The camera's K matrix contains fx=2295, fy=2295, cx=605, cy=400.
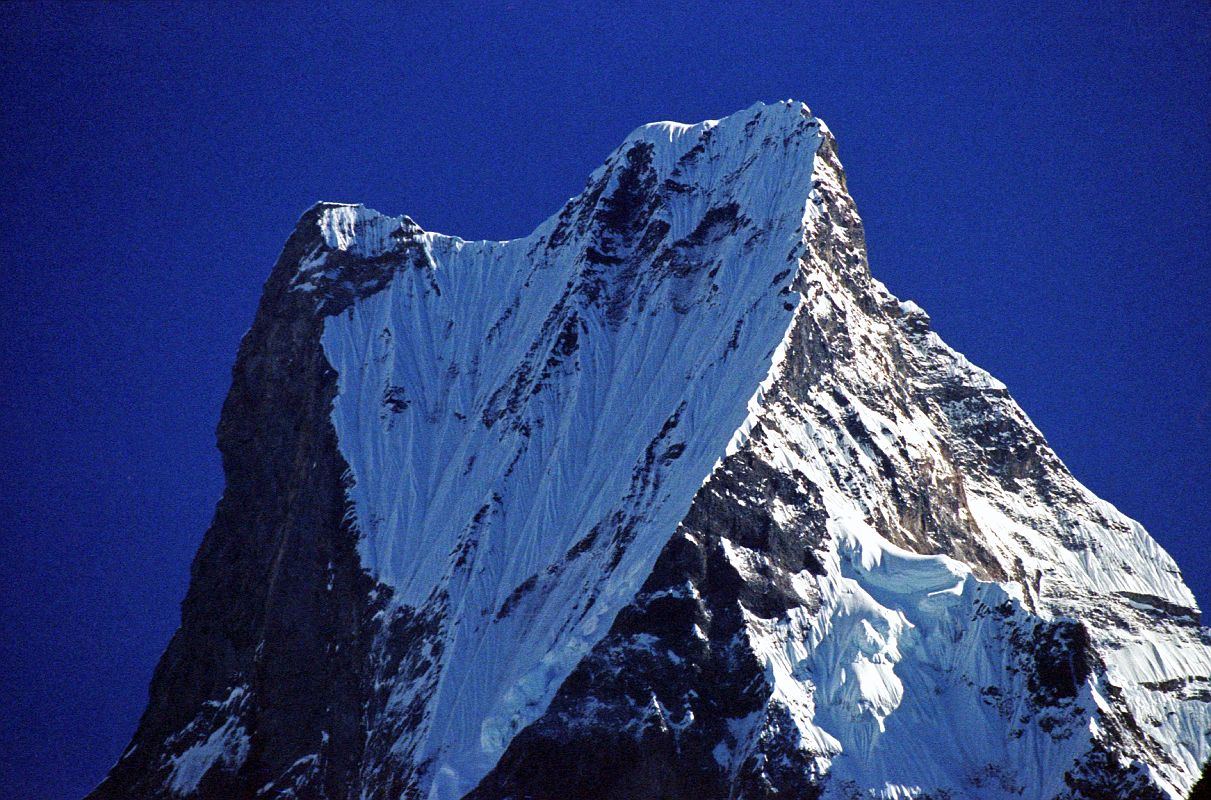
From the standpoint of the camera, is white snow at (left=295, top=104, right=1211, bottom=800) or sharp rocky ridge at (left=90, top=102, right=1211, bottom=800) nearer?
sharp rocky ridge at (left=90, top=102, right=1211, bottom=800)

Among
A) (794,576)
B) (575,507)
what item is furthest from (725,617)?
(575,507)

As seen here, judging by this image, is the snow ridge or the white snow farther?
the snow ridge

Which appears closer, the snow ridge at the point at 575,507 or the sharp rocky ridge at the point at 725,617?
the sharp rocky ridge at the point at 725,617

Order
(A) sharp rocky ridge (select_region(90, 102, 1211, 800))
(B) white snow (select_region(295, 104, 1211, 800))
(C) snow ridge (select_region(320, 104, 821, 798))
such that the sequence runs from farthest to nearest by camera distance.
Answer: (C) snow ridge (select_region(320, 104, 821, 798)), (B) white snow (select_region(295, 104, 1211, 800)), (A) sharp rocky ridge (select_region(90, 102, 1211, 800))

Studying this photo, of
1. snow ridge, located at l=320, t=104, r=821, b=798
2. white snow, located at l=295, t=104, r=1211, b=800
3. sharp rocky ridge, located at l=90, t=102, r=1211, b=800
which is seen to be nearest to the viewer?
sharp rocky ridge, located at l=90, t=102, r=1211, b=800

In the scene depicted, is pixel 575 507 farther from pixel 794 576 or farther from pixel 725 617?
pixel 725 617

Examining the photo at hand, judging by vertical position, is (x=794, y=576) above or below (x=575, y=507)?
below

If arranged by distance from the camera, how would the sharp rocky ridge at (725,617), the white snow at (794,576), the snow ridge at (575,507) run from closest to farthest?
the sharp rocky ridge at (725,617) → the white snow at (794,576) → the snow ridge at (575,507)

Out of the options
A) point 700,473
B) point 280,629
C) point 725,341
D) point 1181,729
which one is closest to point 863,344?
point 725,341

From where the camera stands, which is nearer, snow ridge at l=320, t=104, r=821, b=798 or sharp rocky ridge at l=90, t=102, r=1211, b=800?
sharp rocky ridge at l=90, t=102, r=1211, b=800

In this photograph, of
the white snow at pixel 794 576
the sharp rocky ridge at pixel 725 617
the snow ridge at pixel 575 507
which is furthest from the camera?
the snow ridge at pixel 575 507

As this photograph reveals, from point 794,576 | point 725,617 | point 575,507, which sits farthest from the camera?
point 575,507
